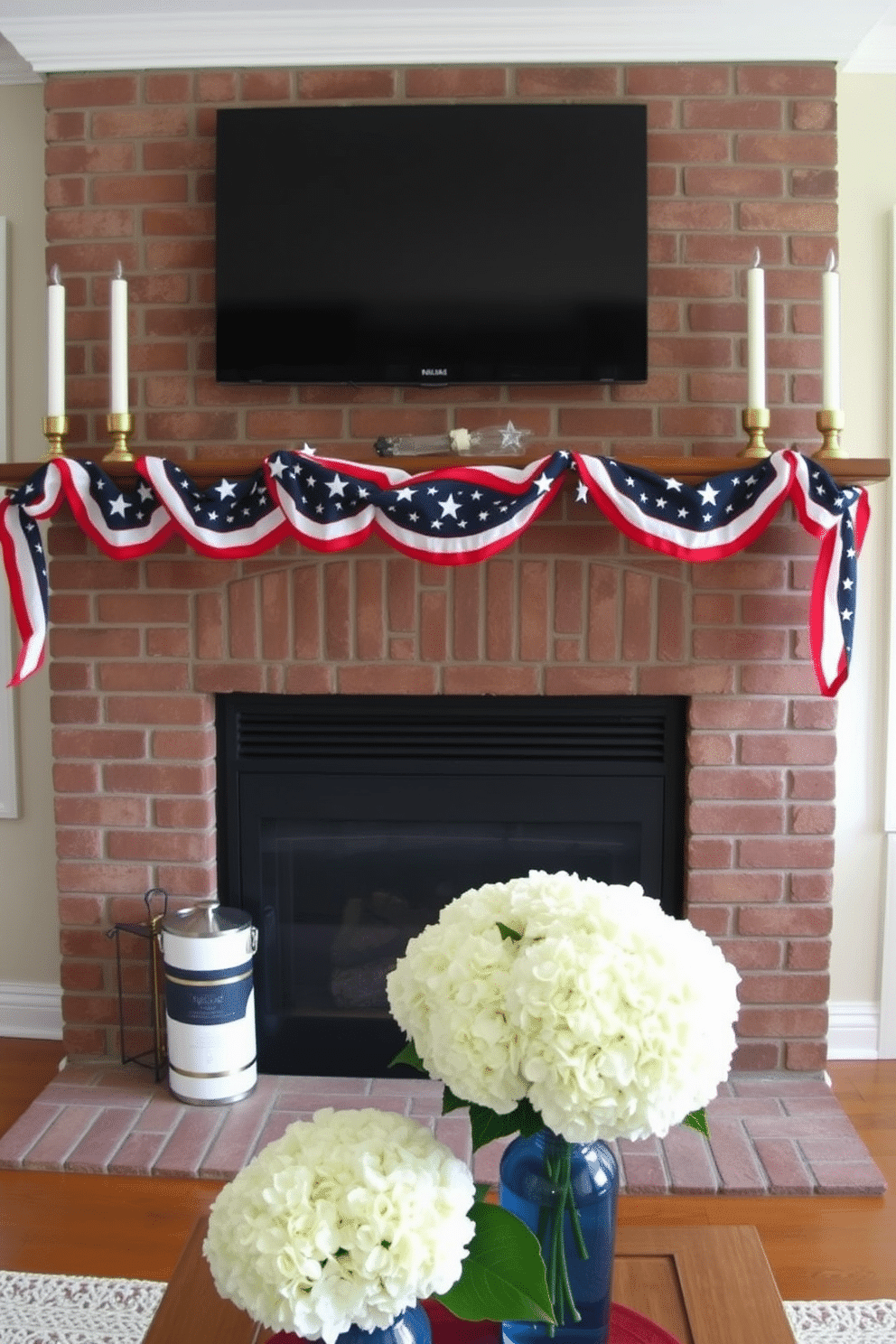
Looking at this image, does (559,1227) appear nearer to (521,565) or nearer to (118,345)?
(521,565)

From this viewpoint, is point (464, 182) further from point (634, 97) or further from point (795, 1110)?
point (795, 1110)

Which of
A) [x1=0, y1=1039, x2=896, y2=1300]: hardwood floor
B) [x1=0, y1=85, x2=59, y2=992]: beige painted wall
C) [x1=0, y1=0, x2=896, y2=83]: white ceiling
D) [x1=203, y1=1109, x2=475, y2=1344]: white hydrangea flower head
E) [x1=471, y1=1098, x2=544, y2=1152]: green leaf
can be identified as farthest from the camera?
[x1=0, y1=85, x2=59, y2=992]: beige painted wall

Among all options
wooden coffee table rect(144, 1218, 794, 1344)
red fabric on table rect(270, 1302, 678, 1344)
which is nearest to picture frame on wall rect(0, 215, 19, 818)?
wooden coffee table rect(144, 1218, 794, 1344)

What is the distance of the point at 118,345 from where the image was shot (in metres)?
2.34

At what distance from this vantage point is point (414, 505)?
7.47 feet

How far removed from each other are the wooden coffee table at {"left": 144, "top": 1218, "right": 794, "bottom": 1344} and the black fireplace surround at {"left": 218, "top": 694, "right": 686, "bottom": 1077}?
1.18 metres

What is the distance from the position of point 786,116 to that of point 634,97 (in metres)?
0.30

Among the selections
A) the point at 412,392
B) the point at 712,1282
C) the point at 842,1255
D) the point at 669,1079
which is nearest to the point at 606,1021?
the point at 669,1079

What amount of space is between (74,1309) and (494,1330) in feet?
3.30

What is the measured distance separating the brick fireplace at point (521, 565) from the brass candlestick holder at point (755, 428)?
0.14 meters

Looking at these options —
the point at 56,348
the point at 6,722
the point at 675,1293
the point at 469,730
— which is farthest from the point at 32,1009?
the point at 675,1293

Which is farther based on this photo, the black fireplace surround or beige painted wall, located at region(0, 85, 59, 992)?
beige painted wall, located at region(0, 85, 59, 992)

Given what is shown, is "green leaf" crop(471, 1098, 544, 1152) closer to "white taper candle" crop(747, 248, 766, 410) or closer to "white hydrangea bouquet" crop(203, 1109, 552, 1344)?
"white hydrangea bouquet" crop(203, 1109, 552, 1344)

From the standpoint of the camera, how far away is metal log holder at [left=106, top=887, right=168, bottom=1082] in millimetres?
2570
